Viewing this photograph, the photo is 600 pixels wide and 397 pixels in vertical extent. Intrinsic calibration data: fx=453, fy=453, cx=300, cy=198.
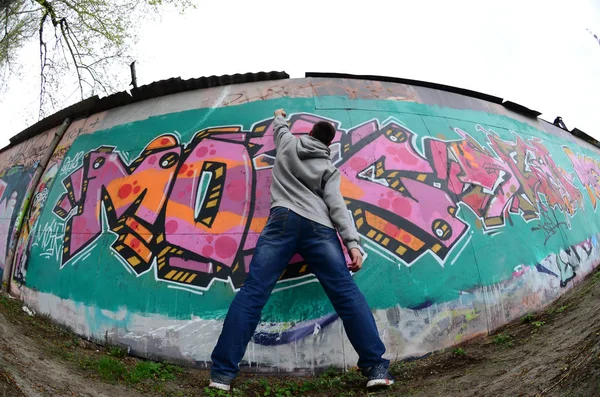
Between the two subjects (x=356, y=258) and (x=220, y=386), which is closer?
(x=220, y=386)

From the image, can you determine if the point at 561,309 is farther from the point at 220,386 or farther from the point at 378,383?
the point at 220,386

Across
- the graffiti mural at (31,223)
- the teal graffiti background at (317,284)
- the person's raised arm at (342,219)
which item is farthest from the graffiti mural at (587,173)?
the graffiti mural at (31,223)

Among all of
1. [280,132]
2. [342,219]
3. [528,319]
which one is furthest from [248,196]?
[528,319]

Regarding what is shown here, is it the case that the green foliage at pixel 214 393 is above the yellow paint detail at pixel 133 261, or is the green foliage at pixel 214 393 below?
below

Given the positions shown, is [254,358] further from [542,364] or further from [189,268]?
[542,364]

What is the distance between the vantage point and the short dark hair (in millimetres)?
4652

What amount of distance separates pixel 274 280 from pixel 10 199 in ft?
20.7

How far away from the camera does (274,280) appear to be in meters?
4.18

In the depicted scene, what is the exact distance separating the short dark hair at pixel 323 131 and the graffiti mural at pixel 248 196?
75 centimetres

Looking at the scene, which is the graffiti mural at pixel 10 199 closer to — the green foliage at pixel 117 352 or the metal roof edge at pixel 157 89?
the metal roof edge at pixel 157 89

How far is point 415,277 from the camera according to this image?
4.90m

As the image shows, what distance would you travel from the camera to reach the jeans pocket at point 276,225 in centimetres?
420

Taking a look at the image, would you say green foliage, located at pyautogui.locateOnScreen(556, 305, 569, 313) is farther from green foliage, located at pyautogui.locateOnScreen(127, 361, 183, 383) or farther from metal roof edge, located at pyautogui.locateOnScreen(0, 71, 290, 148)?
metal roof edge, located at pyautogui.locateOnScreen(0, 71, 290, 148)

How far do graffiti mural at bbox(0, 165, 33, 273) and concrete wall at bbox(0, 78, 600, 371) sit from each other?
79cm
